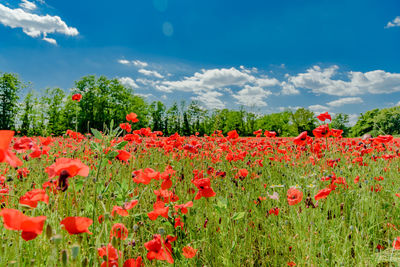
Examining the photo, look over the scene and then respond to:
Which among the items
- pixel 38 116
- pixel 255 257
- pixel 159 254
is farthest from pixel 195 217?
pixel 38 116

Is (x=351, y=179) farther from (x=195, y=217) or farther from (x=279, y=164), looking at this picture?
(x=195, y=217)

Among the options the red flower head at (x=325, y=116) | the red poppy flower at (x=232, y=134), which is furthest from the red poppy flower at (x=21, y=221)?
the red poppy flower at (x=232, y=134)

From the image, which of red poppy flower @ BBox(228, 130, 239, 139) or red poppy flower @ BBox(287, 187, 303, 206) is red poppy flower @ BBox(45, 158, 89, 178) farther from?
red poppy flower @ BBox(228, 130, 239, 139)

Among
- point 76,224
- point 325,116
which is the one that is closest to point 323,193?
point 325,116

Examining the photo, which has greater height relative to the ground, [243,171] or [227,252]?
[243,171]

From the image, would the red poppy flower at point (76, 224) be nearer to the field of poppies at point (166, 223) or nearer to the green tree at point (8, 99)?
the field of poppies at point (166, 223)

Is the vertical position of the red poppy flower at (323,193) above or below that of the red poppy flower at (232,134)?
below

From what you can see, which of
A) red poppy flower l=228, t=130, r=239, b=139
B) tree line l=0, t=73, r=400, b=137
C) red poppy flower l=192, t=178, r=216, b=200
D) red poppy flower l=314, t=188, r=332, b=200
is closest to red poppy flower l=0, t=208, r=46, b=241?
red poppy flower l=192, t=178, r=216, b=200

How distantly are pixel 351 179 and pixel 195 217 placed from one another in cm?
278

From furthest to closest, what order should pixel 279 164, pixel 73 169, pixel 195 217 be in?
pixel 279 164, pixel 195 217, pixel 73 169

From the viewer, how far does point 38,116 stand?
3534 cm

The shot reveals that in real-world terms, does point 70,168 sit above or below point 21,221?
above

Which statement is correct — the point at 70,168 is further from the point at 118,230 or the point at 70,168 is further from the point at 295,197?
the point at 295,197

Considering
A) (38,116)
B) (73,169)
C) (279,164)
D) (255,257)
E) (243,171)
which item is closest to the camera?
(73,169)
